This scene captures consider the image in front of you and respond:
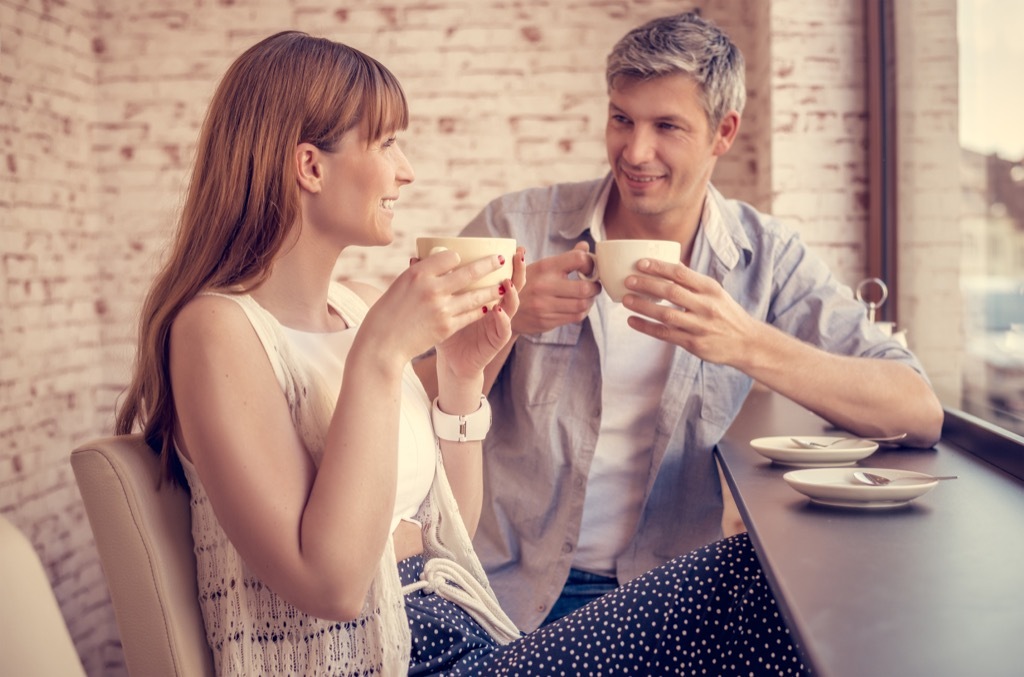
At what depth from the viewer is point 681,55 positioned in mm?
1921

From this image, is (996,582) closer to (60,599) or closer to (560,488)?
(560,488)

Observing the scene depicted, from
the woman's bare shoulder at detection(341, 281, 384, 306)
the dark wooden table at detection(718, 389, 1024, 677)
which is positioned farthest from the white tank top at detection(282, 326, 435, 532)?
the dark wooden table at detection(718, 389, 1024, 677)

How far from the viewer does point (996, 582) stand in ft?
2.99

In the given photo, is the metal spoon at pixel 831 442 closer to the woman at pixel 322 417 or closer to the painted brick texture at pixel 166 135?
the woman at pixel 322 417

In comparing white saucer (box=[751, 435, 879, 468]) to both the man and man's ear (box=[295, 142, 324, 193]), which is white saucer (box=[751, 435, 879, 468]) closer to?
the man

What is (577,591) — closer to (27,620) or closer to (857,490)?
(857,490)

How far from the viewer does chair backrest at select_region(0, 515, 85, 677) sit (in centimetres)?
72

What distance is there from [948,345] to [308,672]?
1960mm

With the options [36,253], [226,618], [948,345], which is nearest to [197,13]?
[36,253]

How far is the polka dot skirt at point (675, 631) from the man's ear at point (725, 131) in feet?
3.46

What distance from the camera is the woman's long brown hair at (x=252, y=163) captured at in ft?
4.11

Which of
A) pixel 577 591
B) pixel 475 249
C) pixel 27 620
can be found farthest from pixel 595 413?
pixel 27 620

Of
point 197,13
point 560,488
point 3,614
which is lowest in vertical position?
point 560,488

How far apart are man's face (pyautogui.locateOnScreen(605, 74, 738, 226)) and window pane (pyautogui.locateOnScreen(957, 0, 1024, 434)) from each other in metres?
0.61
